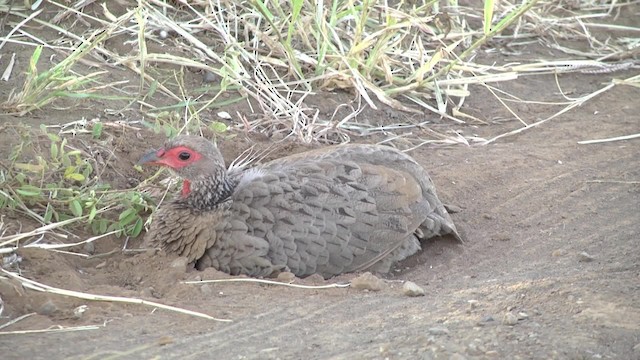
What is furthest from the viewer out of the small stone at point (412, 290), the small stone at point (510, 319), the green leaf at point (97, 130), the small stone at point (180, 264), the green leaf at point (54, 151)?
the green leaf at point (97, 130)

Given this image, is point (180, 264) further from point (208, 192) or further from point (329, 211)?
point (329, 211)

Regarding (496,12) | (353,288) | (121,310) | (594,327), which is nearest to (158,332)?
(121,310)

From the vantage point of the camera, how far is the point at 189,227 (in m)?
5.10

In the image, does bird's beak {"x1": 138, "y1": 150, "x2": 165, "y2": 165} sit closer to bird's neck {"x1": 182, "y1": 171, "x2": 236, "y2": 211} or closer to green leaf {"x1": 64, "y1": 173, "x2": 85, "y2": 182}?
bird's neck {"x1": 182, "y1": 171, "x2": 236, "y2": 211}

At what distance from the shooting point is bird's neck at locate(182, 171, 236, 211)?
518 centimetres

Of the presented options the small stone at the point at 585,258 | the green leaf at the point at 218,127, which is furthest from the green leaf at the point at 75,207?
the small stone at the point at 585,258

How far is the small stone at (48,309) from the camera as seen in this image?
13.8 ft

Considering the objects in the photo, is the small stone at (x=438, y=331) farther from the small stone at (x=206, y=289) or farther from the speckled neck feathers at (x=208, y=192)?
the speckled neck feathers at (x=208, y=192)

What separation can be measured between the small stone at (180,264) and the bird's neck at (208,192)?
312 millimetres

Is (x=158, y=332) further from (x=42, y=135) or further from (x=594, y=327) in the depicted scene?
(x=42, y=135)

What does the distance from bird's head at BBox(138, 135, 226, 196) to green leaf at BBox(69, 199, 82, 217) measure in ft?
1.27

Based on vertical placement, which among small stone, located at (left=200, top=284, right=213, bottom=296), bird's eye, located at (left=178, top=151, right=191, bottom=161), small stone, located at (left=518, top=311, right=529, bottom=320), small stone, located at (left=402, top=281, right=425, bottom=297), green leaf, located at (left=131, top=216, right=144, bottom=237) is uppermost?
bird's eye, located at (left=178, top=151, right=191, bottom=161)

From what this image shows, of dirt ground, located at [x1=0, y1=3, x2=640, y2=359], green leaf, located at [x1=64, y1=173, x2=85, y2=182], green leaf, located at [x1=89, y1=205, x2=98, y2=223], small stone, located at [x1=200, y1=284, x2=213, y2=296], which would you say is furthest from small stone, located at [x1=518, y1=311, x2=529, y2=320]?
green leaf, located at [x1=64, y1=173, x2=85, y2=182]

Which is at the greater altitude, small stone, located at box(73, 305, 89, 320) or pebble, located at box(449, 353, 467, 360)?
pebble, located at box(449, 353, 467, 360)
